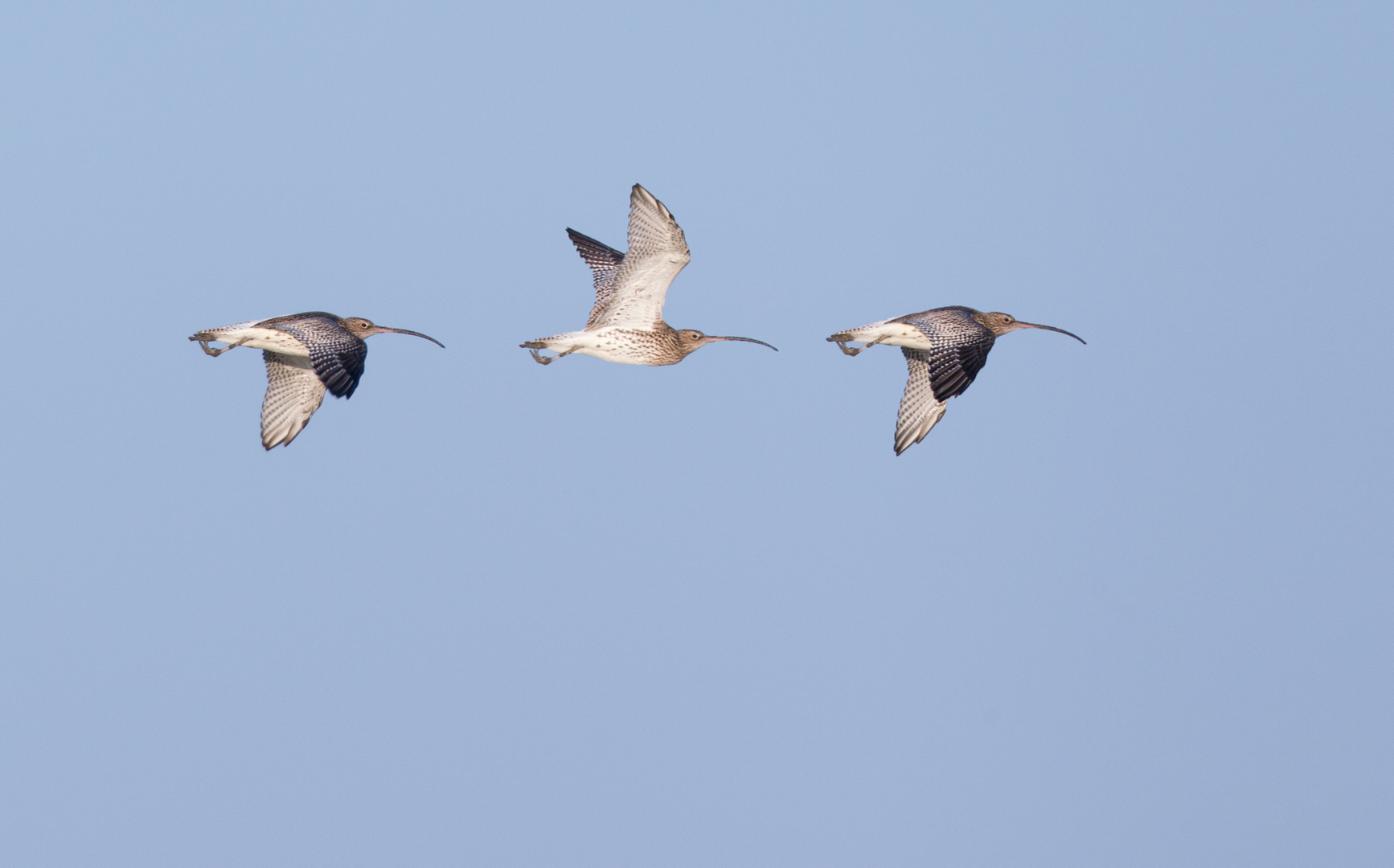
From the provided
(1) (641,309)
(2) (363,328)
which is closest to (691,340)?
(1) (641,309)

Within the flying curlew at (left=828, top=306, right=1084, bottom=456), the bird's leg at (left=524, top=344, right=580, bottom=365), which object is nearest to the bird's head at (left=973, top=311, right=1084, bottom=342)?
the flying curlew at (left=828, top=306, right=1084, bottom=456)

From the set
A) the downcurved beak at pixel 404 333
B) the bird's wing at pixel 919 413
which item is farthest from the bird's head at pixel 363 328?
the bird's wing at pixel 919 413

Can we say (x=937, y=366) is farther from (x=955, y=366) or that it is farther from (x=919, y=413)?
(x=919, y=413)

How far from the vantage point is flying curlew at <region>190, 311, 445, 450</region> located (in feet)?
86.5

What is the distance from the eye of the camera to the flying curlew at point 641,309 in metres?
27.0

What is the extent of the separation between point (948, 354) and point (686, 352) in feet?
12.9

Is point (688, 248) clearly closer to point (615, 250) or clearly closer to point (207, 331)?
point (615, 250)

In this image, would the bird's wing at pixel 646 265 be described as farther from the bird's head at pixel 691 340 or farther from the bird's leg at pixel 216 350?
the bird's leg at pixel 216 350

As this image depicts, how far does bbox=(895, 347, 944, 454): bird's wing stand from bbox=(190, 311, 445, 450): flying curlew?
7.08 metres

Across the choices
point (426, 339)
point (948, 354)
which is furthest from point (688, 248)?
point (426, 339)

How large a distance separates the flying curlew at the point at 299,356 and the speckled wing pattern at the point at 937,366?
7116 millimetres

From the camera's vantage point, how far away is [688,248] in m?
27.2

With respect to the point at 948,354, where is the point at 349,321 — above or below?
above

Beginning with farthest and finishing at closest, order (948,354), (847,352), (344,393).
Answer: (847,352) → (948,354) → (344,393)
